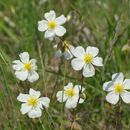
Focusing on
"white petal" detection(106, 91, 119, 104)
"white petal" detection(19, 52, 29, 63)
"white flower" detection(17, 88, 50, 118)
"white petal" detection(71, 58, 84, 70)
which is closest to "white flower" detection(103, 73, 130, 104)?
"white petal" detection(106, 91, 119, 104)

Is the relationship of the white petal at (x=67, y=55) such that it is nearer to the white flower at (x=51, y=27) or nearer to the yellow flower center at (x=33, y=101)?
the white flower at (x=51, y=27)

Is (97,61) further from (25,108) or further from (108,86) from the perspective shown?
(25,108)

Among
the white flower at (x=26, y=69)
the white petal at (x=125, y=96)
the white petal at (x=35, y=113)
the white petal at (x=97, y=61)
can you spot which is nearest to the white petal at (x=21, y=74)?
the white flower at (x=26, y=69)

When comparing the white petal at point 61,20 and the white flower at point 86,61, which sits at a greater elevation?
the white petal at point 61,20

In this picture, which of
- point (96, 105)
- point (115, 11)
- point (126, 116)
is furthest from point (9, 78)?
point (115, 11)

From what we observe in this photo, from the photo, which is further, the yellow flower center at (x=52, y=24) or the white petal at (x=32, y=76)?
the yellow flower center at (x=52, y=24)

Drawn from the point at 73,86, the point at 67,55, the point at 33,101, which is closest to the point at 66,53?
the point at 67,55

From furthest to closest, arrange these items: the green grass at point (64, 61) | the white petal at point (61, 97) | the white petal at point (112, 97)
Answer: the green grass at point (64, 61) < the white petal at point (61, 97) < the white petal at point (112, 97)
